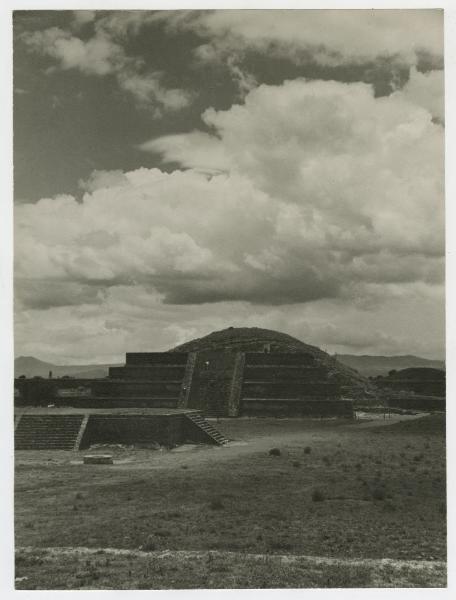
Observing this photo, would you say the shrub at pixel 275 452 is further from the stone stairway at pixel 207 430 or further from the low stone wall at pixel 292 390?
the low stone wall at pixel 292 390

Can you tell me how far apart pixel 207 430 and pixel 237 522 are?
1161 cm

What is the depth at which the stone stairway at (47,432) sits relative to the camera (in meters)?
22.5

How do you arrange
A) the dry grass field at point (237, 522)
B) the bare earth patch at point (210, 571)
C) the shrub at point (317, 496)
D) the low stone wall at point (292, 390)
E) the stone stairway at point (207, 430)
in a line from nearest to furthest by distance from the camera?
the bare earth patch at point (210, 571), the dry grass field at point (237, 522), the shrub at point (317, 496), the stone stairway at point (207, 430), the low stone wall at point (292, 390)

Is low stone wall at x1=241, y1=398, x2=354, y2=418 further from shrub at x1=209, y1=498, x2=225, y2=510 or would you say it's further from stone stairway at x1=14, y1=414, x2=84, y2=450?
shrub at x1=209, y1=498, x2=225, y2=510

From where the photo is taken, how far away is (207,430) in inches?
965

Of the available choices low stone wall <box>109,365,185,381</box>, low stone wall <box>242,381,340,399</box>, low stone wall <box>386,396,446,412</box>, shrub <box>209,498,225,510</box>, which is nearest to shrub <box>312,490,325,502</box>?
shrub <box>209,498,225,510</box>

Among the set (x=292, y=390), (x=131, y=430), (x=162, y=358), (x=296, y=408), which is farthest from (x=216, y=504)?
(x=162, y=358)

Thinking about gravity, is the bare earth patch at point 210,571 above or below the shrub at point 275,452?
below

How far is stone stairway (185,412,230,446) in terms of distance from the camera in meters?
24.0

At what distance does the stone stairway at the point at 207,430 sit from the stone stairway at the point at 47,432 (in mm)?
4509

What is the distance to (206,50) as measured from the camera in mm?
14398

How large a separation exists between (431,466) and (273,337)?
2927 cm

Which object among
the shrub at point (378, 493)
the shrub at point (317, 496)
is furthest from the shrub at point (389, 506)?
the shrub at point (317, 496)

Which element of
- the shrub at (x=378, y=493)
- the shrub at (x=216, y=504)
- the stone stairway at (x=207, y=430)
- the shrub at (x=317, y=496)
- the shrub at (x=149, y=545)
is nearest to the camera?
the shrub at (x=149, y=545)
